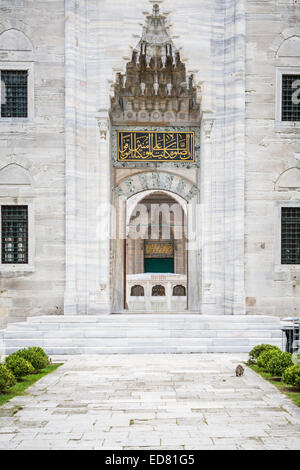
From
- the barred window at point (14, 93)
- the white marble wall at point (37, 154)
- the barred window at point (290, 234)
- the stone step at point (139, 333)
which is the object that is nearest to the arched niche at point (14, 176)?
the white marble wall at point (37, 154)

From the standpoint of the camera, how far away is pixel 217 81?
13.1m

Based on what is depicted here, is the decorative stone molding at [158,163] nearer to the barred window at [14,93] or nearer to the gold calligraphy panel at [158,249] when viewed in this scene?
the barred window at [14,93]

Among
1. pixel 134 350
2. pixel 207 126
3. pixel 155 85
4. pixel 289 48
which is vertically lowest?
pixel 134 350

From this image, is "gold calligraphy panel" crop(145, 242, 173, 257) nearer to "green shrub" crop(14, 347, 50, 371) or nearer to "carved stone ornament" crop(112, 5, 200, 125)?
"carved stone ornament" crop(112, 5, 200, 125)

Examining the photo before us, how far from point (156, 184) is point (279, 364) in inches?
326

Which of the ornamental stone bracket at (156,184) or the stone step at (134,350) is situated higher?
the ornamental stone bracket at (156,184)

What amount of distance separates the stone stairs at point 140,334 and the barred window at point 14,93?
6.47 m

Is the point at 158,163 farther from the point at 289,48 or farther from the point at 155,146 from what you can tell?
the point at 289,48

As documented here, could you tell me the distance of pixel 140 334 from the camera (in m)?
10.6

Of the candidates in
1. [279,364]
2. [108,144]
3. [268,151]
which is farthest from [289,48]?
[279,364]

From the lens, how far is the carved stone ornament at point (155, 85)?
13.2m

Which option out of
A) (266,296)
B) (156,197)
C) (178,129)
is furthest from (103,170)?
(156,197)

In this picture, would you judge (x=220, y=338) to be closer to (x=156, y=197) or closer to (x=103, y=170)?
(x=103, y=170)

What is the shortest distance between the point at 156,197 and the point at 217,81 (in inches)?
591
